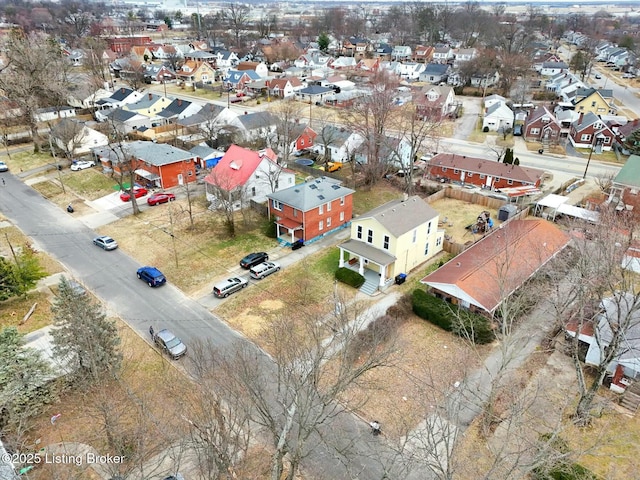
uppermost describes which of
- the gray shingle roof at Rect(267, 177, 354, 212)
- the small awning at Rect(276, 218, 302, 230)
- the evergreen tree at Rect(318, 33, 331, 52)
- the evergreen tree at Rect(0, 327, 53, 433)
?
the evergreen tree at Rect(318, 33, 331, 52)

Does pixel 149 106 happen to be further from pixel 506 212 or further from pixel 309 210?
pixel 506 212

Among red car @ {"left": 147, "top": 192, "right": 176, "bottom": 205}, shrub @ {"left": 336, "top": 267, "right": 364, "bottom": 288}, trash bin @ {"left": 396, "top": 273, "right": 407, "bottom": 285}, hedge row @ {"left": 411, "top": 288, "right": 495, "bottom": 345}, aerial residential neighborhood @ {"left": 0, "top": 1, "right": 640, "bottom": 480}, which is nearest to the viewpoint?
aerial residential neighborhood @ {"left": 0, "top": 1, "right": 640, "bottom": 480}

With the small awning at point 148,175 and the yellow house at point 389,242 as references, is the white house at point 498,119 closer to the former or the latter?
the yellow house at point 389,242

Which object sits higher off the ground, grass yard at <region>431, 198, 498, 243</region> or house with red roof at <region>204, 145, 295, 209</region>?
house with red roof at <region>204, 145, 295, 209</region>

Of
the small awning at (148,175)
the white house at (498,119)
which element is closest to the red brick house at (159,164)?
the small awning at (148,175)

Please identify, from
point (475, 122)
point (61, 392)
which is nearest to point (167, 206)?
point (61, 392)

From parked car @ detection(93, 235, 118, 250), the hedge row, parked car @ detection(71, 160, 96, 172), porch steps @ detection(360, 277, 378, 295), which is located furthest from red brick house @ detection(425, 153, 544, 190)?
parked car @ detection(71, 160, 96, 172)

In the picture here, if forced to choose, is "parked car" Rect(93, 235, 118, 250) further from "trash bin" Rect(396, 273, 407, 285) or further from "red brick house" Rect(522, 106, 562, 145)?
"red brick house" Rect(522, 106, 562, 145)
